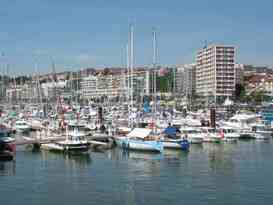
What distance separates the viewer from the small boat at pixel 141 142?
45344mm

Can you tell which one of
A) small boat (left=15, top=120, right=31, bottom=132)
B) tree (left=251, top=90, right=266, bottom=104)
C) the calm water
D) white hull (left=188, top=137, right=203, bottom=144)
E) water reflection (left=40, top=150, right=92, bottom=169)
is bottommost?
the calm water

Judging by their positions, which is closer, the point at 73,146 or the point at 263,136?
the point at 73,146

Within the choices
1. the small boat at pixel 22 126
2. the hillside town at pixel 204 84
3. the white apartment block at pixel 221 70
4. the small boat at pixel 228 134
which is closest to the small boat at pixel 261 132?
the small boat at pixel 228 134

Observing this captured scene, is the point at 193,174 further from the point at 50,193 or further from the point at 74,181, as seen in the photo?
the point at 50,193

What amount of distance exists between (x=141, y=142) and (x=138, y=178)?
1303 centimetres

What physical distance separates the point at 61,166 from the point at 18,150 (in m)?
10.4

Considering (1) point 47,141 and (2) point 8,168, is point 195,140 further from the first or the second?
(2) point 8,168

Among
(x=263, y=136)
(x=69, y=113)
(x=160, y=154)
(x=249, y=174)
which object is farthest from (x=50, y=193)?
(x=69, y=113)

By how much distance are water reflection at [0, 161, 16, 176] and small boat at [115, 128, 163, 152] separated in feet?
36.8

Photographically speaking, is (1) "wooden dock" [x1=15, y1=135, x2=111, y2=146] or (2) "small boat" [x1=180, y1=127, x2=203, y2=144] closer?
(1) "wooden dock" [x1=15, y1=135, x2=111, y2=146]

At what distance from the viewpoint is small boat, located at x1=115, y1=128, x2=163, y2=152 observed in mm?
45344

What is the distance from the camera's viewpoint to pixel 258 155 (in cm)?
4491

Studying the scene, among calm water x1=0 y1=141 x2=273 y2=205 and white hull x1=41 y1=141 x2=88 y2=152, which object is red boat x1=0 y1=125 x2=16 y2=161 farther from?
white hull x1=41 y1=141 x2=88 y2=152

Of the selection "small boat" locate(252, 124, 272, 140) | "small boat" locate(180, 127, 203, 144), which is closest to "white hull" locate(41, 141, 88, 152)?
"small boat" locate(180, 127, 203, 144)
